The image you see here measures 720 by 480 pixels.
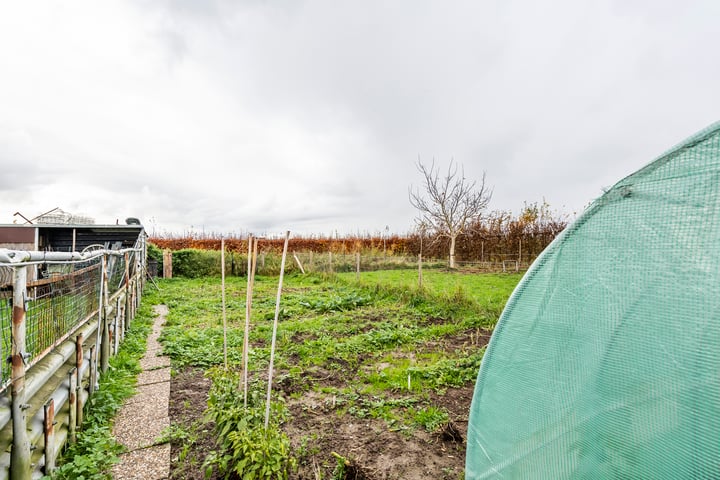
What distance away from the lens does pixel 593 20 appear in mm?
3648

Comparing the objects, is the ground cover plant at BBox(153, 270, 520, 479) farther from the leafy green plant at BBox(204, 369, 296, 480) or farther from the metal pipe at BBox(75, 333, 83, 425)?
the metal pipe at BBox(75, 333, 83, 425)

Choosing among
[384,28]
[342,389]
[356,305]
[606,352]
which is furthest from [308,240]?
[606,352]

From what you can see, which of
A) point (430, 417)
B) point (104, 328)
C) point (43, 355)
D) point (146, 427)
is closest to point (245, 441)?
point (43, 355)

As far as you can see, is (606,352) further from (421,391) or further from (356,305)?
(356,305)

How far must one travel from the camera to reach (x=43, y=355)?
2352 millimetres

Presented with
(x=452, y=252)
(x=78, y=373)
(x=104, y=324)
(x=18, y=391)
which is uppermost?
(x=452, y=252)

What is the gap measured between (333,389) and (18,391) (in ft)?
9.78

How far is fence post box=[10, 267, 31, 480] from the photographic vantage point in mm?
1812

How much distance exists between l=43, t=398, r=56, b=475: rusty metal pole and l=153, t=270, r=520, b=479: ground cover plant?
2.59ft

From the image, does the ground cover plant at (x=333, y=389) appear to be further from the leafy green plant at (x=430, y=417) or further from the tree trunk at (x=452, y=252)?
the tree trunk at (x=452, y=252)

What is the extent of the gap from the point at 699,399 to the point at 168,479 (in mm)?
3133

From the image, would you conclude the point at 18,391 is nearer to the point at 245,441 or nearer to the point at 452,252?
the point at 245,441

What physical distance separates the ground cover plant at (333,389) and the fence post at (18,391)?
98 cm

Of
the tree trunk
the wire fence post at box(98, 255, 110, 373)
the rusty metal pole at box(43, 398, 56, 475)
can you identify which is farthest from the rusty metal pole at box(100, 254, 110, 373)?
the tree trunk
